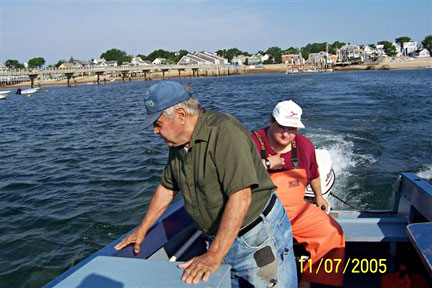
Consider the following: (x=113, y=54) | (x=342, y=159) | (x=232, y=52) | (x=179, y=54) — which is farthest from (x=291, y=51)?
(x=342, y=159)

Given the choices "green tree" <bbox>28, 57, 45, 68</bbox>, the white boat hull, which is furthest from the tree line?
the white boat hull

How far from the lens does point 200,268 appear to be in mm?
1846

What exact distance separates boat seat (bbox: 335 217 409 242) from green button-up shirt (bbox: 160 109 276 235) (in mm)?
1502

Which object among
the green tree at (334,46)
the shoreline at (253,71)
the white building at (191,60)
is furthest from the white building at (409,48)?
the white building at (191,60)

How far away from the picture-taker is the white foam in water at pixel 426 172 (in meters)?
8.06

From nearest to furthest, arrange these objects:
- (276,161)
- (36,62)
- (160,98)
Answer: (160,98), (276,161), (36,62)

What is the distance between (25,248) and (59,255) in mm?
690

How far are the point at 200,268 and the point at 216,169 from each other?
499 millimetres

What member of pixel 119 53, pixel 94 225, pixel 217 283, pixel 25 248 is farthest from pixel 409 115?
pixel 119 53

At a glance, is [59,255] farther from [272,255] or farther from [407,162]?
[407,162]

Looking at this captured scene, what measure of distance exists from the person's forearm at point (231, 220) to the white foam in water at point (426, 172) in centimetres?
745

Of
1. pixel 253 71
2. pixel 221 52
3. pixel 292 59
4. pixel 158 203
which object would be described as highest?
pixel 221 52

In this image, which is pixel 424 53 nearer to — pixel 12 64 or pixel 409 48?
pixel 409 48

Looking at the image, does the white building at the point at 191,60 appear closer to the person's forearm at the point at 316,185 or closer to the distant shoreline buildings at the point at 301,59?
the distant shoreline buildings at the point at 301,59
